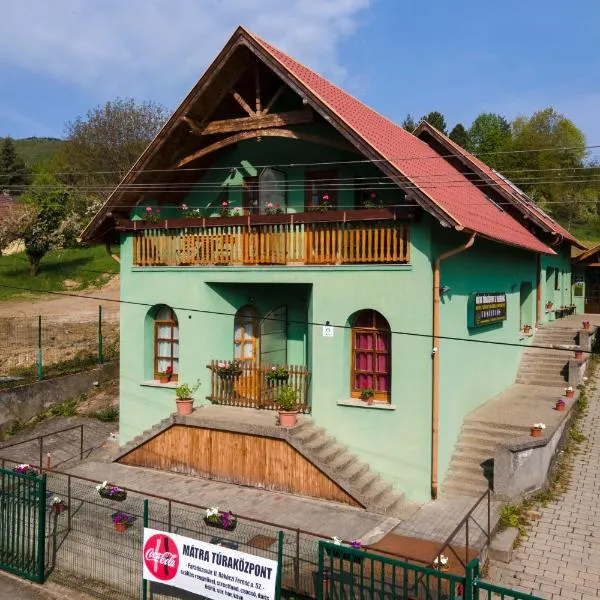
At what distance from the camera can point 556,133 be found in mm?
63281

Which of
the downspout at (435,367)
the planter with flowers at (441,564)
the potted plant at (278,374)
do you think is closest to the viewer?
the planter with flowers at (441,564)

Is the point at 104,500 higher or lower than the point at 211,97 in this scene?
lower

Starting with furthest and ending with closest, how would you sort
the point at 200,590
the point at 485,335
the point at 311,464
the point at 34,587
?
the point at 485,335 < the point at 311,464 < the point at 34,587 < the point at 200,590

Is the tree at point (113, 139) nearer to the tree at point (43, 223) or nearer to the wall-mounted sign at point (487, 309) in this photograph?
the tree at point (43, 223)

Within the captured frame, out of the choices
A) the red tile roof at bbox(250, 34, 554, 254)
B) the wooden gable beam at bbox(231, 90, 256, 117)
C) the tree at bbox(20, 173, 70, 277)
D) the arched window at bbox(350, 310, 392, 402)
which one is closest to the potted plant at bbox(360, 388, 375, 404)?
the arched window at bbox(350, 310, 392, 402)

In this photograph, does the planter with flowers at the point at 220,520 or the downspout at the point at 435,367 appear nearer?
the planter with flowers at the point at 220,520

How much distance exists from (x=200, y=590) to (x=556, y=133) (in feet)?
216

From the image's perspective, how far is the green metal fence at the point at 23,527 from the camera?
9.32 metres

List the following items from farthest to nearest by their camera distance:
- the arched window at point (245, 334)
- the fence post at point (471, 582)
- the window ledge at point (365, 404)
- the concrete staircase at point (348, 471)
Result: the arched window at point (245, 334) → the window ledge at point (365, 404) → the concrete staircase at point (348, 471) → the fence post at point (471, 582)

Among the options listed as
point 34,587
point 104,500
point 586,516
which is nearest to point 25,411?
point 104,500

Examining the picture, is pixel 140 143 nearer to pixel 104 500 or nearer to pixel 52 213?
pixel 52 213

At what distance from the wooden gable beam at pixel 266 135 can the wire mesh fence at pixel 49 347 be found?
7.99 metres

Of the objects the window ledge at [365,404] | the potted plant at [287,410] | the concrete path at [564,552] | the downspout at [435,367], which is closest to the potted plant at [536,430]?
the concrete path at [564,552]

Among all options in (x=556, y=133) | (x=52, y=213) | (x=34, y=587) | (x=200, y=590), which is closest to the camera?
(x=200, y=590)
